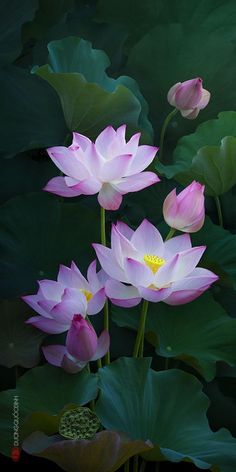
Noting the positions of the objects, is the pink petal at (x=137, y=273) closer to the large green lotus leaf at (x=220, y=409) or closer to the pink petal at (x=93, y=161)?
the pink petal at (x=93, y=161)

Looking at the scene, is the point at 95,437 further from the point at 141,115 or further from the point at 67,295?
the point at 141,115

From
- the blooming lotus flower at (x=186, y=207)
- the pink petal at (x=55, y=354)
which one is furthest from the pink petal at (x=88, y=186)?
the pink petal at (x=55, y=354)

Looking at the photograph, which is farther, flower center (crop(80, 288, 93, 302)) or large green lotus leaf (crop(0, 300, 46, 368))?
large green lotus leaf (crop(0, 300, 46, 368))

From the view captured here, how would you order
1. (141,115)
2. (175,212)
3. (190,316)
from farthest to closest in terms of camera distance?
(141,115)
(190,316)
(175,212)

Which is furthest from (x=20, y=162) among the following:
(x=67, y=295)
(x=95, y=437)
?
(x=95, y=437)

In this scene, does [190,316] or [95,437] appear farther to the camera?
[190,316]

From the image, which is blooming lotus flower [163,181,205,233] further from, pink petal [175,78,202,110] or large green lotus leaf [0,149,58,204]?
large green lotus leaf [0,149,58,204]

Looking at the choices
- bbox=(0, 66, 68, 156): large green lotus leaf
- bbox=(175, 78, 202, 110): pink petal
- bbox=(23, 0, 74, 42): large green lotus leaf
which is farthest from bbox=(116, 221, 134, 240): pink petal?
bbox=(23, 0, 74, 42): large green lotus leaf
